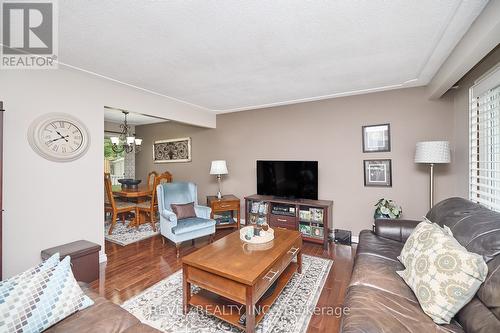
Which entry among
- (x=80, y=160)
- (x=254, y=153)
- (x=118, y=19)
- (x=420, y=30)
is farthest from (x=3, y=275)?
(x=420, y=30)

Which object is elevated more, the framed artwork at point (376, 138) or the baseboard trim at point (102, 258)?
the framed artwork at point (376, 138)

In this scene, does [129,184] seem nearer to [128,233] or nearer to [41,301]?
[128,233]

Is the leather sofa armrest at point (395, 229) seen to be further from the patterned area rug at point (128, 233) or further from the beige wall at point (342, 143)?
Result: the patterned area rug at point (128, 233)

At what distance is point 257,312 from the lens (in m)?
1.73

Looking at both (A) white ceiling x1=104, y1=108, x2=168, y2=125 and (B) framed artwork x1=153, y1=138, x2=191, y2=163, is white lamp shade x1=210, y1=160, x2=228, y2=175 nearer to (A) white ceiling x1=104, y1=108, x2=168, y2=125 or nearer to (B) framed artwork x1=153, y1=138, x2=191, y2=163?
(B) framed artwork x1=153, y1=138, x2=191, y2=163

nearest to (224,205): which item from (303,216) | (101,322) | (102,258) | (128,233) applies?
(303,216)

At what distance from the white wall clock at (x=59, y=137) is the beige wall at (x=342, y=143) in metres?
2.61

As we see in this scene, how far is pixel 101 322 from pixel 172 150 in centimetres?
471

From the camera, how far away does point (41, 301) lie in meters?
1.09

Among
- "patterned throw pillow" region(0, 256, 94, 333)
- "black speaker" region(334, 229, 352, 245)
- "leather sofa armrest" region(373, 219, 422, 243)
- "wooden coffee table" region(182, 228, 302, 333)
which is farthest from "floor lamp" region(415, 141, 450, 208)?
"patterned throw pillow" region(0, 256, 94, 333)

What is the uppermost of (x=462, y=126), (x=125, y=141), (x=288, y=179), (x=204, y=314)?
(x=125, y=141)

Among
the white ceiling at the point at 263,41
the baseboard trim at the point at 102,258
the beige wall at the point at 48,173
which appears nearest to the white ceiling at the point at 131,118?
the beige wall at the point at 48,173

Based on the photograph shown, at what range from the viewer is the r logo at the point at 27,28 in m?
1.58

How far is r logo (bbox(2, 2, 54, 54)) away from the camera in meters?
1.58
